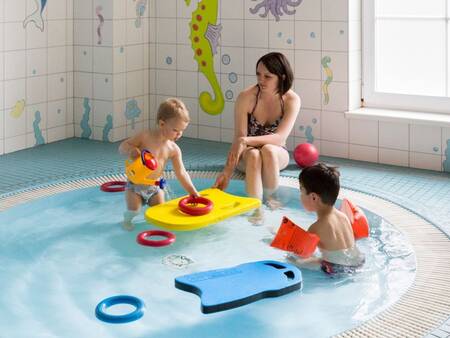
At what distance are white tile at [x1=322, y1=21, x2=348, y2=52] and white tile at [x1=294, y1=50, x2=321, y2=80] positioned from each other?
4.7 inches

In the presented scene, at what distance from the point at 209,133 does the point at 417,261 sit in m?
3.50

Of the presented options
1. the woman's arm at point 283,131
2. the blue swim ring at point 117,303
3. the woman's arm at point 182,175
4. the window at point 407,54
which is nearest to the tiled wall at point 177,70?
the window at point 407,54

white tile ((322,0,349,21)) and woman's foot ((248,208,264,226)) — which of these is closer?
woman's foot ((248,208,264,226))

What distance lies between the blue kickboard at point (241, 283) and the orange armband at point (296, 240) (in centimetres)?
9

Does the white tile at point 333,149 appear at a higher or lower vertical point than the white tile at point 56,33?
lower

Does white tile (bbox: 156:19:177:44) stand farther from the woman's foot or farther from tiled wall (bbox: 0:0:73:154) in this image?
the woman's foot

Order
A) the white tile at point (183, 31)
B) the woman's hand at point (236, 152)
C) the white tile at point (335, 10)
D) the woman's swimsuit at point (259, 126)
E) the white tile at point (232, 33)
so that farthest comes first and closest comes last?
1. the white tile at point (183, 31)
2. the white tile at point (232, 33)
3. the white tile at point (335, 10)
4. the woman's swimsuit at point (259, 126)
5. the woman's hand at point (236, 152)

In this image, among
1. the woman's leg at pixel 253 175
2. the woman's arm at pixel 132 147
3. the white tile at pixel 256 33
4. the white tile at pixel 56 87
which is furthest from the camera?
the white tile at pixel 56 87

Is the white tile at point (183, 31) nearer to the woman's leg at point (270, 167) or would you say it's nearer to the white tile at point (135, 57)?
the white tile at point (135, 57)

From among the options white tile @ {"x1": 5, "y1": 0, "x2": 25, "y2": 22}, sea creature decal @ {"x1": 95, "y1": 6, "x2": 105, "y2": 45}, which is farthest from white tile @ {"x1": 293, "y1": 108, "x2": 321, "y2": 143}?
white tile @ {"x1": 5, "y1": 0, "x2": 25, "y2": 22}

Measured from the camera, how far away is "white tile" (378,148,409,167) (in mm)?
5977

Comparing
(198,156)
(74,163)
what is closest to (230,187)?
(198,156)

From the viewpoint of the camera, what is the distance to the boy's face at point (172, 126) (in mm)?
4363

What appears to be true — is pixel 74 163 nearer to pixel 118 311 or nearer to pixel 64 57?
pixel 64 57
